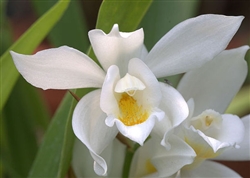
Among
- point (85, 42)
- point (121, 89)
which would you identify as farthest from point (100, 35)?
point (85, 42)

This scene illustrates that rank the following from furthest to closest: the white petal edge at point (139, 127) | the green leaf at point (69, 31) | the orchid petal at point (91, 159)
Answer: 1. the green leaf at point (69, 31)
2. the orchid petal at point (91, 159)
3. the white petal edge at point (139, 127)

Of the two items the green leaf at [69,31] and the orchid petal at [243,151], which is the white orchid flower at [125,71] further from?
the green leaf at [69,31]

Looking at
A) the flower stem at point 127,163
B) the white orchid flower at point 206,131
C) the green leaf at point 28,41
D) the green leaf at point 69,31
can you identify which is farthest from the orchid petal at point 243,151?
the green leaf at point 69,31

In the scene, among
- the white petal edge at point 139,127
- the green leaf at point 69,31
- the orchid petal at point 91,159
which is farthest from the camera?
the green leaf at point 69,31

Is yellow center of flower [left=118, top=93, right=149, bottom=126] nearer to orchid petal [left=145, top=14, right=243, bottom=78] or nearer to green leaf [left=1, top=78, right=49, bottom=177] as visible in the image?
orchid petal [left=145, top=14, right=243, bottom=78]

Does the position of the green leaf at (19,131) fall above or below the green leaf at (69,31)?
below

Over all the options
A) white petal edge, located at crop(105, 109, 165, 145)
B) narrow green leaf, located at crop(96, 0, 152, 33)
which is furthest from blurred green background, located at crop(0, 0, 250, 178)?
white petal edge, located at crop(105, 109, 165, 145)

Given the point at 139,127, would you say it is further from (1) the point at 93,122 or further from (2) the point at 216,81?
(2) the point at 216,81
